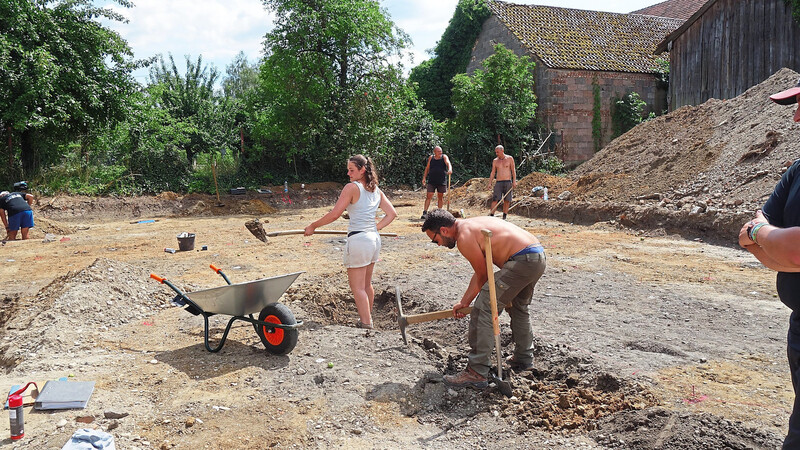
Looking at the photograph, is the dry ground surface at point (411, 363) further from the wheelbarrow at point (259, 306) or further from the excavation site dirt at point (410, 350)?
the wheelbarrow at point (259, 306)

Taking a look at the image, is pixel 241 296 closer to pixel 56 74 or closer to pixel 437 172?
pixel 437 172

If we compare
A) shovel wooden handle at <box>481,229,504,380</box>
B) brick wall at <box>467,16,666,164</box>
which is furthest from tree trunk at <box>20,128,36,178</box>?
brick wall at <box>467,16,666,164</box>

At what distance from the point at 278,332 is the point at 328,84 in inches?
701

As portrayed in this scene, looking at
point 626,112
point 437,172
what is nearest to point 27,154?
point 437,172

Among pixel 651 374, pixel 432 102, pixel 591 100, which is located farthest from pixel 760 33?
pixel 651 374

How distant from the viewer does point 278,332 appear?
15.6ft

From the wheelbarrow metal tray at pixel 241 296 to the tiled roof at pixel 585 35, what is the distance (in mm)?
22206

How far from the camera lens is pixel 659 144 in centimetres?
1664

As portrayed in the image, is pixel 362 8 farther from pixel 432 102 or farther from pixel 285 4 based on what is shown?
pixel 432 102

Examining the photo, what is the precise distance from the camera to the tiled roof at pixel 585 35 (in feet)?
83.0

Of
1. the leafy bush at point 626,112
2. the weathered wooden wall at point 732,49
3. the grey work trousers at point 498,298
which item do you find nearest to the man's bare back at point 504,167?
the grey work trousers at point 498,298

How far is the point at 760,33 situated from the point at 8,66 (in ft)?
74.7

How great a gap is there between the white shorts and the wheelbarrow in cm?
72

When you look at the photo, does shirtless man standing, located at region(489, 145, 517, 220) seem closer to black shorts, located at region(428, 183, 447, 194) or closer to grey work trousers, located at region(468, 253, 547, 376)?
black shorts, located at region(428, 183, 447, 194)
